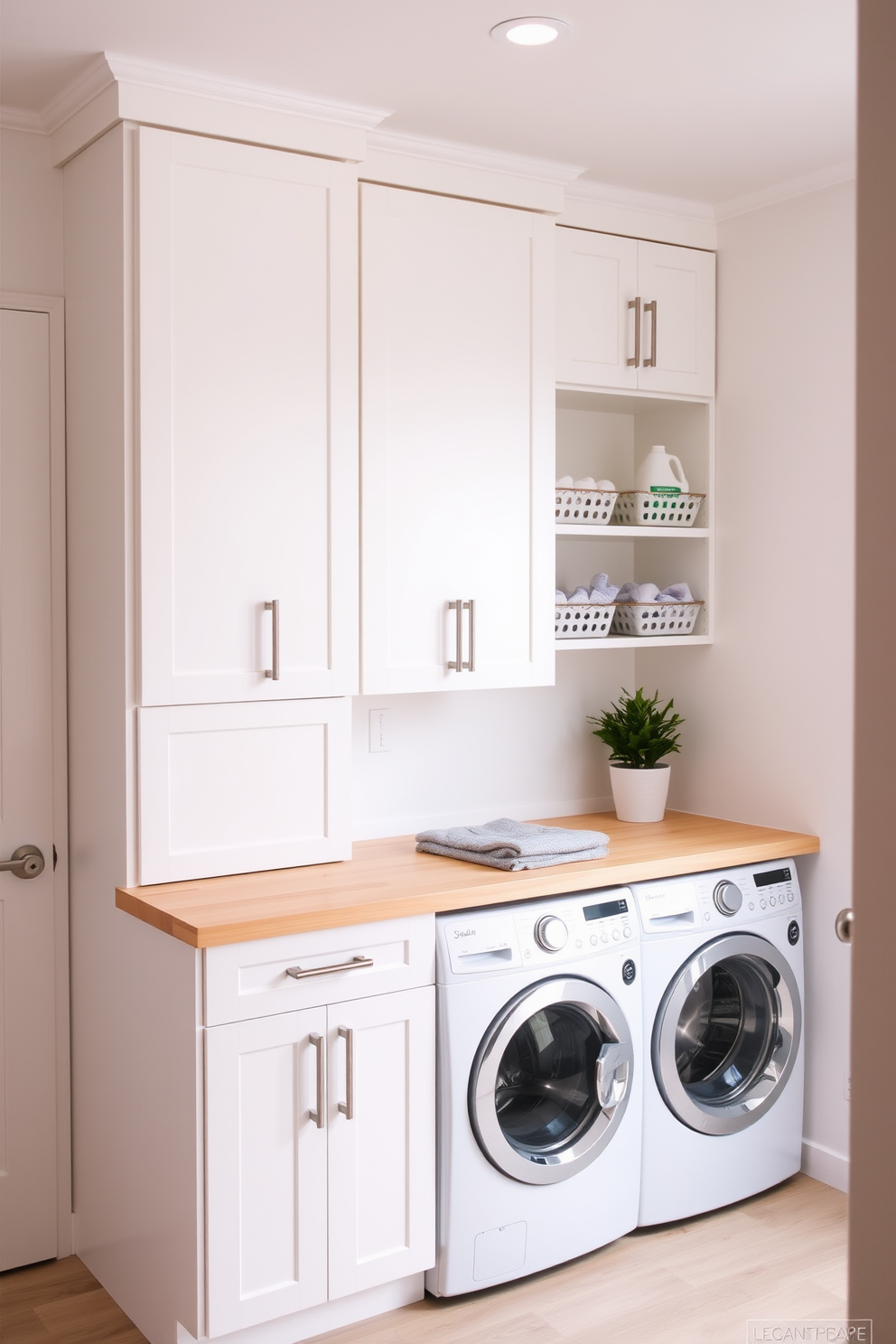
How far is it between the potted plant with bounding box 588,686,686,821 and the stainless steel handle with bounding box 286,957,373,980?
3.90 feet

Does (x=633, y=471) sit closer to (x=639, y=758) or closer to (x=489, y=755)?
(x=639, y=758)

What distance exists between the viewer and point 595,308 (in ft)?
10.1

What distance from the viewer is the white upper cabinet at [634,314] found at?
3033mm

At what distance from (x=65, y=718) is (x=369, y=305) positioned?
1166 mm

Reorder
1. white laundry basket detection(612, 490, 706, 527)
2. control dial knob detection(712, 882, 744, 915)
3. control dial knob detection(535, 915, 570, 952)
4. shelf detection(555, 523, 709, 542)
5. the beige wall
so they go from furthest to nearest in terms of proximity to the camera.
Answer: white laundry basket detection(612, 490, 706, 527) < shelf detection(555, 523, 709, 542) < control dial knob detection(712, 882, 744, 915) < control dial knob detection(535, 915, 570, 952) < the beige wall

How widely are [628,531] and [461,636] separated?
26.3 inches

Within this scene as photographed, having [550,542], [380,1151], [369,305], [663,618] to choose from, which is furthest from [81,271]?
[380,1151]

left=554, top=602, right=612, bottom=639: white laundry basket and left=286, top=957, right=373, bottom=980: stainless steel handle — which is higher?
left=554, top=602, right=612, bottom=639: white laundry basket

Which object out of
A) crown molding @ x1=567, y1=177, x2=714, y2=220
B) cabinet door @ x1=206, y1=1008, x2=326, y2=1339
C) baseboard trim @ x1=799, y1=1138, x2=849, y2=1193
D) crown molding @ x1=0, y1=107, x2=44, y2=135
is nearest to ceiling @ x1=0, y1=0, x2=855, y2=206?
crown molding @ x1=0, y1=107, x2=44, y2=135

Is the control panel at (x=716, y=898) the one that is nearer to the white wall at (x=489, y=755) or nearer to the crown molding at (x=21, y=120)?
the white wall at (x=489, y=755)

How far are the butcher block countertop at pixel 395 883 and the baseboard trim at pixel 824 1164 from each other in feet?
2.57

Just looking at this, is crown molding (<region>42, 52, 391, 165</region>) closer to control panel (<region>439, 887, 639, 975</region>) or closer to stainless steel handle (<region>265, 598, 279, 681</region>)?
stainless steel handle (<region>265, 598, 279, 681</region>)

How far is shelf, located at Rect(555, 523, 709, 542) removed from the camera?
3.09 m

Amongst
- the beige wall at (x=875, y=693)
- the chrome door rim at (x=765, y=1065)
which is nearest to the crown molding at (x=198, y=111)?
the beige wall at (x=875, y=693)
